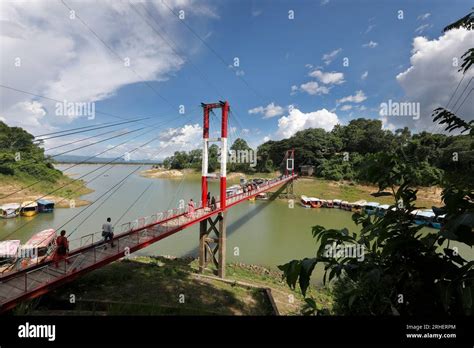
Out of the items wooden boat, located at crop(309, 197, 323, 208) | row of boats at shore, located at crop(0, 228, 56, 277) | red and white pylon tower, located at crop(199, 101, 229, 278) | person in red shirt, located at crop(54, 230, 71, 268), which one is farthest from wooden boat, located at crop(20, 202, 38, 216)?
wooden boat, located at crop(309, 197, 323, 208)

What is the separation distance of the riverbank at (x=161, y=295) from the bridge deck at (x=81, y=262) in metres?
0.41

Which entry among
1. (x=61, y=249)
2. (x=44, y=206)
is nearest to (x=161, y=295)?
(x=61, y=249)

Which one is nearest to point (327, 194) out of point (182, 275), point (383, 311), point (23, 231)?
point (182, 275)

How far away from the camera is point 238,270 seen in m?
11.5

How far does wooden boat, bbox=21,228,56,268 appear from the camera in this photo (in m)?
6.56

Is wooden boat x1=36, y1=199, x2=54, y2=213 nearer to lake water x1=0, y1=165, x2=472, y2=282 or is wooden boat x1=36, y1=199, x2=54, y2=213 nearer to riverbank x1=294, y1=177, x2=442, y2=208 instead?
lake water x1=0, y1=165, x2=472, y2=282

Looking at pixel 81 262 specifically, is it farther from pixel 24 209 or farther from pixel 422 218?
pixel 24 209

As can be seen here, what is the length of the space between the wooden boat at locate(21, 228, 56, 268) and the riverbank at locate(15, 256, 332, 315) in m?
1.11

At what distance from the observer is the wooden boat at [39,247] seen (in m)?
6.56

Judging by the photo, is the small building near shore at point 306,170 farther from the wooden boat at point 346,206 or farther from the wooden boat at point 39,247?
the wooden boat at point 39,247

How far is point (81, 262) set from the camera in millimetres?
6023

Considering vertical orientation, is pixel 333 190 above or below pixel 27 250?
above

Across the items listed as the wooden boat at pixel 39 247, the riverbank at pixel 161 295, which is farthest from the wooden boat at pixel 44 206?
the riverbank at pixel 161 295

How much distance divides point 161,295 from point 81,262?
2.31m
